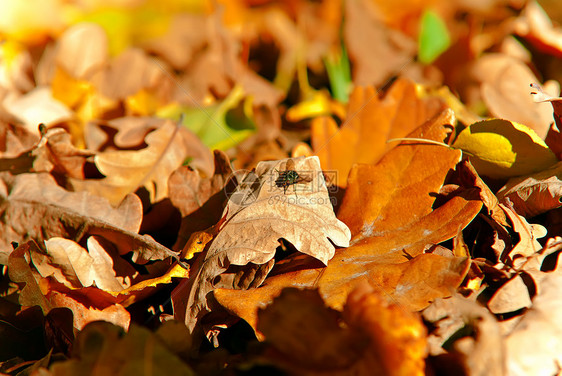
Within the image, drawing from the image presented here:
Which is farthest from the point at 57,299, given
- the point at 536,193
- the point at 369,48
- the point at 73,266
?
the point at 369,48

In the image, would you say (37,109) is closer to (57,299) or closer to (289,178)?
(57,299)

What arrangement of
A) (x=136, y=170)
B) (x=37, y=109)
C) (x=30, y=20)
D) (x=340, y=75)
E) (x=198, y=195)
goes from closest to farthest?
(x=198, y=195) → (x=136, y=170) → (x=37, y=109) → (x=340, y=75) → (x=30, y=20)

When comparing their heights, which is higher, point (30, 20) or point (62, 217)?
point (30, 20)

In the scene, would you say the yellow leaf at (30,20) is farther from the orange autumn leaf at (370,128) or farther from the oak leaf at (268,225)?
the oak leaf at (268,225)

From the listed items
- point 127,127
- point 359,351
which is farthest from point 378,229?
point 127,127

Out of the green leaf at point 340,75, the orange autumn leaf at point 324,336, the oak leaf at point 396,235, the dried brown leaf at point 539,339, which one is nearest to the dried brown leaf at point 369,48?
the green leaf at point 340,75

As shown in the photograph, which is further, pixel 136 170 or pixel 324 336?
pixel 136 170

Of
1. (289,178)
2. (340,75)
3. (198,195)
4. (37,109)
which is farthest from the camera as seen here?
(340,75)

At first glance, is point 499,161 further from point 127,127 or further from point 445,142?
point 127,127
